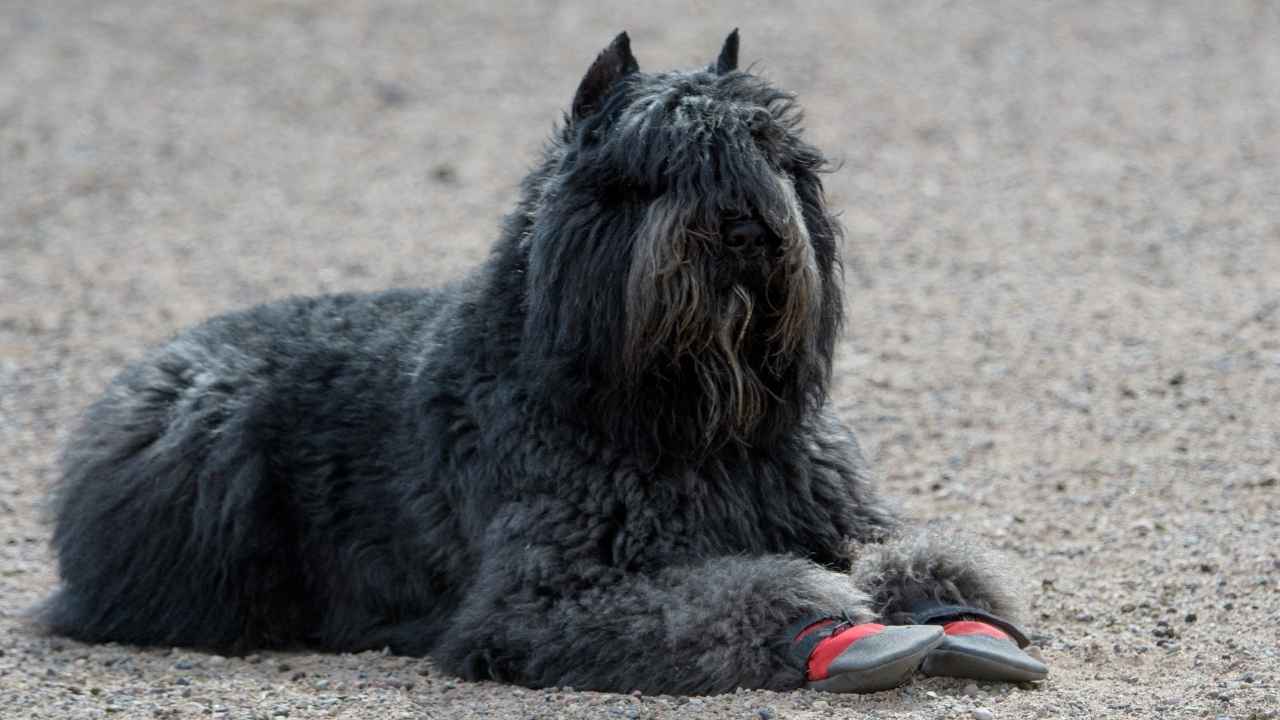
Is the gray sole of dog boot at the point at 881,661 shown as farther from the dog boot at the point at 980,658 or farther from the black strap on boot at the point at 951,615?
the black strap on boot at the point at 951,615

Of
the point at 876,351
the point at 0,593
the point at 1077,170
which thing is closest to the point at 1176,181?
the point at 1077,170

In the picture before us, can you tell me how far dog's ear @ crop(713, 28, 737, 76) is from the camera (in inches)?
266

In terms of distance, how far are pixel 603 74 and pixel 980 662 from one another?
246 centimetres

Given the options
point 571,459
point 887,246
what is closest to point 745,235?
point 571,459

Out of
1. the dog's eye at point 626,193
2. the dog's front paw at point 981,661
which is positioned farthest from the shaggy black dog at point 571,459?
the dog's front paw at point 981,661

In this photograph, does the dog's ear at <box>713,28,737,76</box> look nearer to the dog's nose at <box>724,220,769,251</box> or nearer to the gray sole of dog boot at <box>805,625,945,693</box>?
the dog's nose at <box>724,220,769,251</box>

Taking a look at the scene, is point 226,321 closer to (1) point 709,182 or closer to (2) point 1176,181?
(1) point 709,182

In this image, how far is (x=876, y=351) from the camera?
11086mm

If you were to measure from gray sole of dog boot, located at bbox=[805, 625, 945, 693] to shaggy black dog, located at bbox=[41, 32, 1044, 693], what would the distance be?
20 centimetres

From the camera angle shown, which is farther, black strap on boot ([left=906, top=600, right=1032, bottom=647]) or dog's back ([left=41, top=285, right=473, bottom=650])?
dog's back ([left=41, top=285, right=473, bottom=650])

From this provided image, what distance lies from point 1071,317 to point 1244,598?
4.31 meters

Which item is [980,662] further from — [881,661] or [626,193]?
[626,193]

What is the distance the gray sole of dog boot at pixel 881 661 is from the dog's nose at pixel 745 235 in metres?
1.34

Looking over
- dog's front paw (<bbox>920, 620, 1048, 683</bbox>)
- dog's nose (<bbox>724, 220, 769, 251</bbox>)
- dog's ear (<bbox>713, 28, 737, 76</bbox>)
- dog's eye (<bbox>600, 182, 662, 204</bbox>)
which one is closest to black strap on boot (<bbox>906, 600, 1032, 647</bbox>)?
dog's front paw (<bbox>920, 620, 1048, 683</bbox>)
